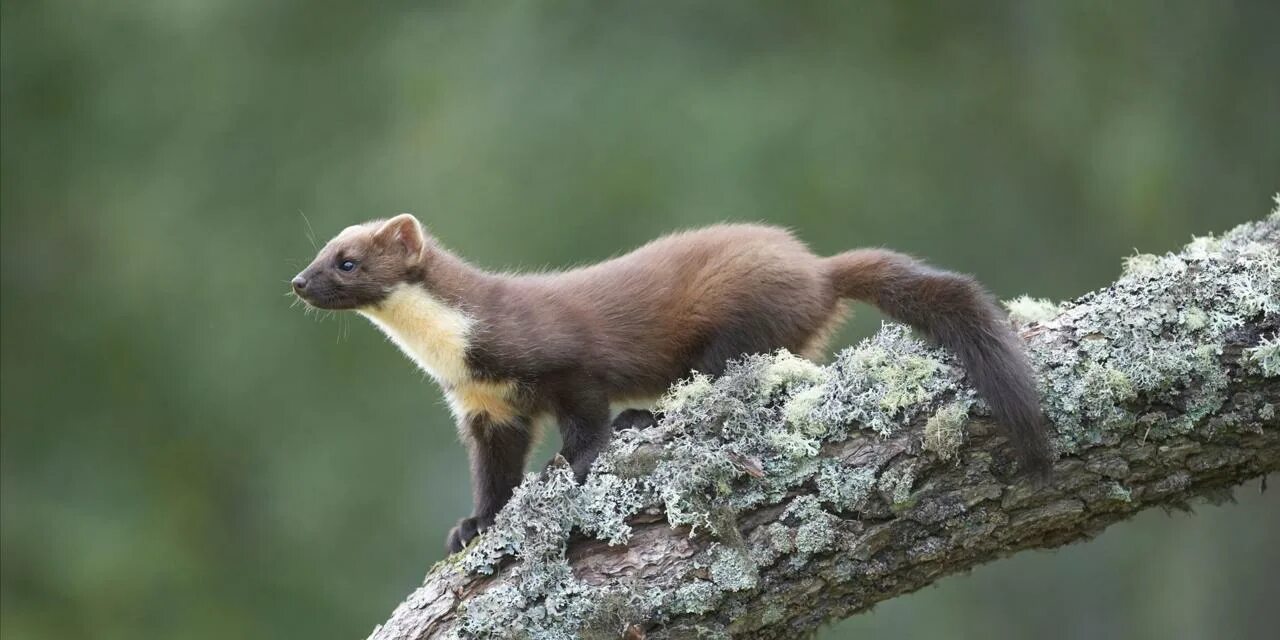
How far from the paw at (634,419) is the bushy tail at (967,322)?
40.7 inches

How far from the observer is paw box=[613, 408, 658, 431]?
575 centimetres

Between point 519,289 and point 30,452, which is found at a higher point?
point 30,452

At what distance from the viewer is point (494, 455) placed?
236 inches

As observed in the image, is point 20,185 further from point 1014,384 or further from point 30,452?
point 1014,384

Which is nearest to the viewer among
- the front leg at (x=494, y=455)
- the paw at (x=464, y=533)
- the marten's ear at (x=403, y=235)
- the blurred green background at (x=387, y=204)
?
the paw at (x=464, y=533)

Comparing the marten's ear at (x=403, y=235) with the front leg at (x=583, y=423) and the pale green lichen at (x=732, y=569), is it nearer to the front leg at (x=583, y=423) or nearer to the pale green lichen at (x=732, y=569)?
the front leg at (x=583, y=423)

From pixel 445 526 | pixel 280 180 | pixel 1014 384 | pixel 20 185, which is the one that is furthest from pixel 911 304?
pixel 20 185

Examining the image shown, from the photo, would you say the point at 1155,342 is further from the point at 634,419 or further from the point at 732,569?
the point at 634,419

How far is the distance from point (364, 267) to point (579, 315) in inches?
41.1

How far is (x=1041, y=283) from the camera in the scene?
9977mm

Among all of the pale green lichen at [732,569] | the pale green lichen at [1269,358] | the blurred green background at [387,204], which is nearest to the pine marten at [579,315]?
the pale green lichen at [732,569]

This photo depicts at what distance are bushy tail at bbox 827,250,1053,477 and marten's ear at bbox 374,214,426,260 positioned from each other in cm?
192

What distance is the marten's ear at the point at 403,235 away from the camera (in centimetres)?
620

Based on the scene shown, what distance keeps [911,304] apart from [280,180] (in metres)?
7.18
